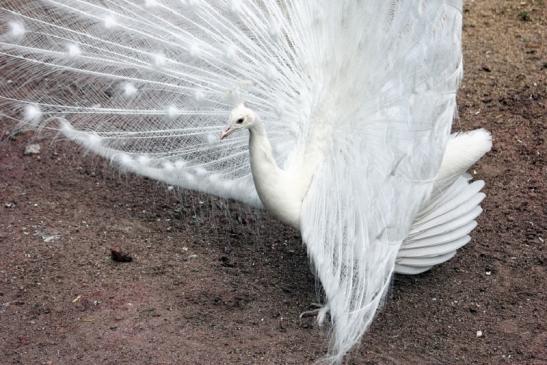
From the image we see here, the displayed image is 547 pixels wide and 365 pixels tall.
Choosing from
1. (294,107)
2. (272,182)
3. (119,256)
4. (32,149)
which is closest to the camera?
(272,182)

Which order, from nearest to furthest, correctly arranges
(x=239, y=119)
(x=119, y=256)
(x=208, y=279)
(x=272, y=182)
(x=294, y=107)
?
1. (x=239, y=119)
2. (x=272, y=182)
3. (x=294, y=107)
4. (x=208, y=279)
5. (x=119, y=256)

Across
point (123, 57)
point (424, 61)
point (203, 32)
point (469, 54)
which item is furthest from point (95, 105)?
point (469, 54)

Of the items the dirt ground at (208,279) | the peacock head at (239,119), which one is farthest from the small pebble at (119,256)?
the peacock head at (239,119)

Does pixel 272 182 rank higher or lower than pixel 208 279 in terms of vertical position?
higher

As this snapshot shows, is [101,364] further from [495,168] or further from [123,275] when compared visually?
[495,168]

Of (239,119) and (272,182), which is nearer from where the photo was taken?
(239,119)

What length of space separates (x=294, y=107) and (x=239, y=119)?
60 centimetres

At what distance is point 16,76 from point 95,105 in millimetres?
431

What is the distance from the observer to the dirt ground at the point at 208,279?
13.3ft

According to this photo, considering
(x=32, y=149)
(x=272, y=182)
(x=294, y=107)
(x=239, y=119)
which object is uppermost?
(x=239, y=119)

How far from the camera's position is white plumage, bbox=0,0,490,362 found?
3.57 metres

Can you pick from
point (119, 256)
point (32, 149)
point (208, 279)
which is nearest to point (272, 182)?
point (208, 279)

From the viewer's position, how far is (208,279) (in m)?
4.56

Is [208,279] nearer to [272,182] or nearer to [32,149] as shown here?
[272,182]
